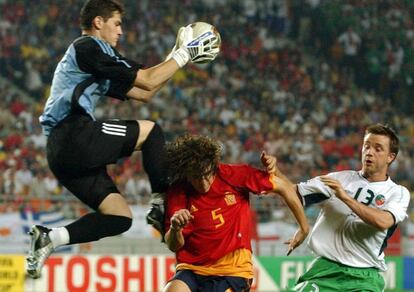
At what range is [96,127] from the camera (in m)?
5.93

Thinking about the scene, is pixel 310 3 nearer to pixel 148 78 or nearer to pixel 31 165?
pixel 31 165

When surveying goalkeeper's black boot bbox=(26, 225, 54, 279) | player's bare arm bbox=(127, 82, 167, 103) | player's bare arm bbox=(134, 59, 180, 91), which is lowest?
goalkeeper's black boot bbox=(26, 225, 54, 279)

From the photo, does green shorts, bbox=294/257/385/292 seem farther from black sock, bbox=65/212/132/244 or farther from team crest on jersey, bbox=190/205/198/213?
black sock, bbox=65/212/132/244

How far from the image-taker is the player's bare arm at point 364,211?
5.89 metres

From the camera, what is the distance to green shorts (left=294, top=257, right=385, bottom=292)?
631cm

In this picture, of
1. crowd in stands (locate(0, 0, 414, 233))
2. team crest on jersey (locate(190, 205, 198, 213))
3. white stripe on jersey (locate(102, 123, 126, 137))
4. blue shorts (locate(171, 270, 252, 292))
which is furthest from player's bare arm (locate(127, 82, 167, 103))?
crowd in stands (locate(0, 0, 414, 233))

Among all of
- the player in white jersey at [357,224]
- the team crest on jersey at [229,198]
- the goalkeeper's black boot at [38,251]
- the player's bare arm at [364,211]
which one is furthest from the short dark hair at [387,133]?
the goalkeeper's black boot at [38,251]

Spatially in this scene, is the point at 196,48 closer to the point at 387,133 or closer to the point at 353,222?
the point at 387,133

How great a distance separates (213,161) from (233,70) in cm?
1448

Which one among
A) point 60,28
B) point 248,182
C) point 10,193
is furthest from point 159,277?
point 60,28

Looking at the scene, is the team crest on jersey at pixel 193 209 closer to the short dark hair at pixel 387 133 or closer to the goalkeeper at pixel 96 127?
the goalkeeper at pixel 96 127

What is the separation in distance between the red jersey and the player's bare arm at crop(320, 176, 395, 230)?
40 centimetres

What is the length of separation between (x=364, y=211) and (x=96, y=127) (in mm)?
1704

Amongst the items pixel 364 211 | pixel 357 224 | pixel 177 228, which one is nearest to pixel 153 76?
pixel 177 228
